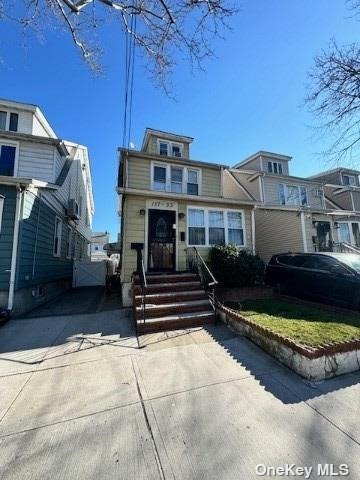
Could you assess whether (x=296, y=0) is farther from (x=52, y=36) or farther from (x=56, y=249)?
(x=56, y=249)

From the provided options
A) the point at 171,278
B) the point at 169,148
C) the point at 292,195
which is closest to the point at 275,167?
the point at 292,195

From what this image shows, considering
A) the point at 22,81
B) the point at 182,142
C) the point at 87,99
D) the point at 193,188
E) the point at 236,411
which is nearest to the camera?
the point at 236,411

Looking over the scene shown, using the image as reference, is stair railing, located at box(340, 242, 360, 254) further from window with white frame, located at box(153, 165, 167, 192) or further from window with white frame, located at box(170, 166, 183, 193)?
window with white frame, located at box(153, 165, 167, 192)

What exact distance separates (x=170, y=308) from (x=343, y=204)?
1908cm

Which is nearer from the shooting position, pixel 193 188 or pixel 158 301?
pixel 158 301

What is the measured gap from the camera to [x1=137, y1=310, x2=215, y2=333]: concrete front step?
5.59 meters

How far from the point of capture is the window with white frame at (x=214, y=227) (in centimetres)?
955

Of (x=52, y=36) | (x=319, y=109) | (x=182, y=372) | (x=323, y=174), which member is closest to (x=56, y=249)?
(x=52, y=36)

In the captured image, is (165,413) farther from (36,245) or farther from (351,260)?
(36,245)

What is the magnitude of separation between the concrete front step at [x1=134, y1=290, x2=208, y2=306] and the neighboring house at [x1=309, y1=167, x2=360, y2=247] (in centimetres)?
1233

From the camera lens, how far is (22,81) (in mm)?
7988

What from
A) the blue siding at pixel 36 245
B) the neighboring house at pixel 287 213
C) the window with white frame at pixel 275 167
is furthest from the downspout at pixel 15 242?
the window with white frame at pixel 275 167

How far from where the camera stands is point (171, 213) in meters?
9.34

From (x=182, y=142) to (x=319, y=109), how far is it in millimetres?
6367
